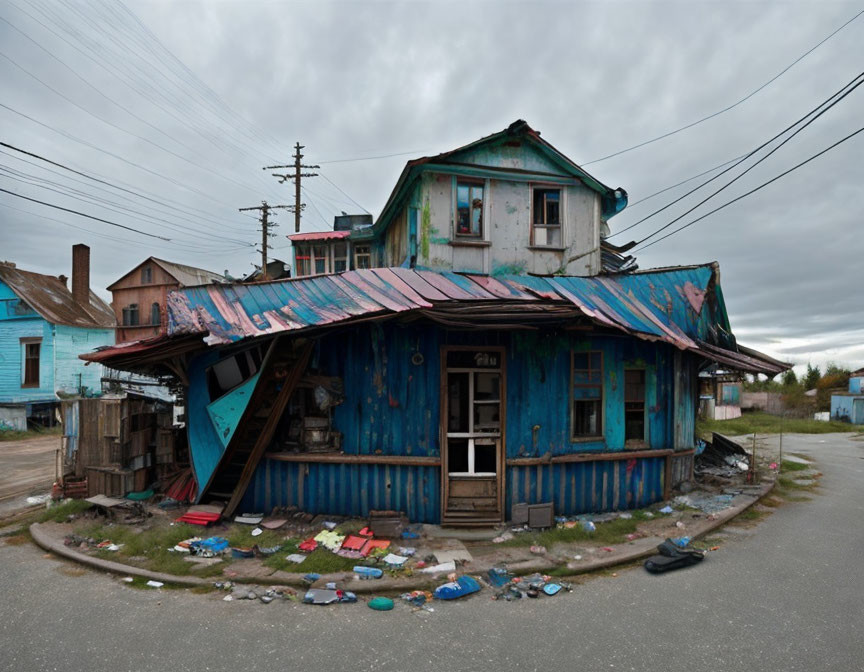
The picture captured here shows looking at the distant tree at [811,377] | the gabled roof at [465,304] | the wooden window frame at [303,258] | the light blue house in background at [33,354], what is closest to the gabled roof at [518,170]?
the gabled roof at [465,304]

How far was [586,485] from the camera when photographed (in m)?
8.04

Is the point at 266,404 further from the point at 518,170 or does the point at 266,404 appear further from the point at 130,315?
the point at 130,315

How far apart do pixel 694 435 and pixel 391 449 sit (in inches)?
273

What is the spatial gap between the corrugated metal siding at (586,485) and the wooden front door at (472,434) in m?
0.38

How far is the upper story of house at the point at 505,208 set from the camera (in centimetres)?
966

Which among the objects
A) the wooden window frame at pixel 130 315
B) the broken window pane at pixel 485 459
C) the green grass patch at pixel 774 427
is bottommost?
the green grass patch at pixel 774 427

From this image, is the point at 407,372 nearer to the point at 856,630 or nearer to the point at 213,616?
the point at 213,616

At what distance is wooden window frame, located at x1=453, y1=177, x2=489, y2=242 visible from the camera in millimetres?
9727

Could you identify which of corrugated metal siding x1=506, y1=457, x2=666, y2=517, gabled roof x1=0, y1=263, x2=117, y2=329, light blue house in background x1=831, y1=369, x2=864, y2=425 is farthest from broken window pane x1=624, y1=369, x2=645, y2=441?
light blue house in background x1=831, y1=369, x2=864, y2=425

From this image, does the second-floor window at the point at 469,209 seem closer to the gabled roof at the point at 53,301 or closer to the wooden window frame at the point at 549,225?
the wooden window frame at the point at 549,225

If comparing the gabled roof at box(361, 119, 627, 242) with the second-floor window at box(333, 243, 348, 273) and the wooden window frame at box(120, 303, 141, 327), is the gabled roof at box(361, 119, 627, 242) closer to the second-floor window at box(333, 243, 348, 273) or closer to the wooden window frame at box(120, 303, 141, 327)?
the second-floor window at box(333, 243, 348, 273)

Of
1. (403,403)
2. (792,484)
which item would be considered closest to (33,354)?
(403,403)

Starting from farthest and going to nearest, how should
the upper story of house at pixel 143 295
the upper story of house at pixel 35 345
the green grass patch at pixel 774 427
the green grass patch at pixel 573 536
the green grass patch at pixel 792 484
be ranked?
the upper story of house at pixel 143 295 < the green grass patch at pixel 774 427 < the upper story of house at pixel 35 345 < the green grass patch at pixel 792 484 < the green grass patch at pixel 573 536

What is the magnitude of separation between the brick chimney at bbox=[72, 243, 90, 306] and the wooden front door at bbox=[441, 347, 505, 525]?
2732cm
